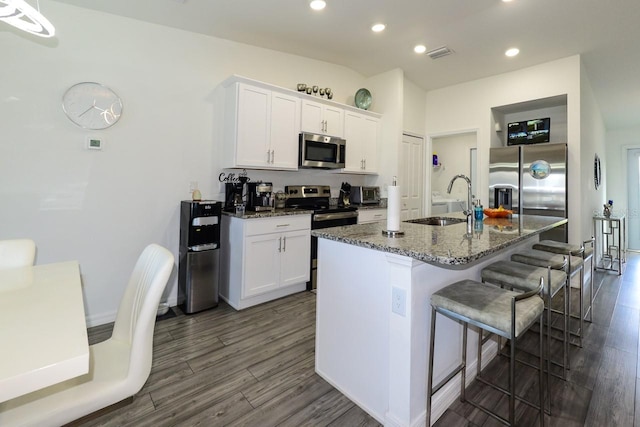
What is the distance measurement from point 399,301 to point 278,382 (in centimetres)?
101

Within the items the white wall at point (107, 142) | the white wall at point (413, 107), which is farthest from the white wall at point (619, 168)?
the white wall at point (107, 142)

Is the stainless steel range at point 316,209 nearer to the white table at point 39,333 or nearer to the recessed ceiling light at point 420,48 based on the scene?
the recessed ceiling light at point 420,48

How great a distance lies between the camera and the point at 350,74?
4602 mm

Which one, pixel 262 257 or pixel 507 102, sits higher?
pixel 507 102

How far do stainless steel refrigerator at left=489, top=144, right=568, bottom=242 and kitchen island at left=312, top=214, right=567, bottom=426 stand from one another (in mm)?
2359

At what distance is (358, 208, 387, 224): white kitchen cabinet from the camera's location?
13.2 ft

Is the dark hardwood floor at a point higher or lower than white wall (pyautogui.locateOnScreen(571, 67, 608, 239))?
lower

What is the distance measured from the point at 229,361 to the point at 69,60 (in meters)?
2.75

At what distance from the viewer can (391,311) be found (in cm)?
153

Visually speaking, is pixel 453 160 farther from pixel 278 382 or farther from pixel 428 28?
pixel 278 382

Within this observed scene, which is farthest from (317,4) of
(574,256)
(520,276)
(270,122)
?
(574,256)

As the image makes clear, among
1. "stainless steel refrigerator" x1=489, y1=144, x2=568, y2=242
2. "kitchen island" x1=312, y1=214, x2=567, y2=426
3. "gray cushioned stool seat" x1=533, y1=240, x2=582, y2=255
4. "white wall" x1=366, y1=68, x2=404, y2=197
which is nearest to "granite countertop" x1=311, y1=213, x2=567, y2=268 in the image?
"kitchen island" x1=312, y1=214, x2=567, y2=426

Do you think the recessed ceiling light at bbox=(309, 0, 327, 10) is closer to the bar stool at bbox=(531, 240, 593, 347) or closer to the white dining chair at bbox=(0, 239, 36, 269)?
the white dining chair at bbox=(0, 239, 36, 269)

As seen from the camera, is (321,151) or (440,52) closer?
(440,52)
